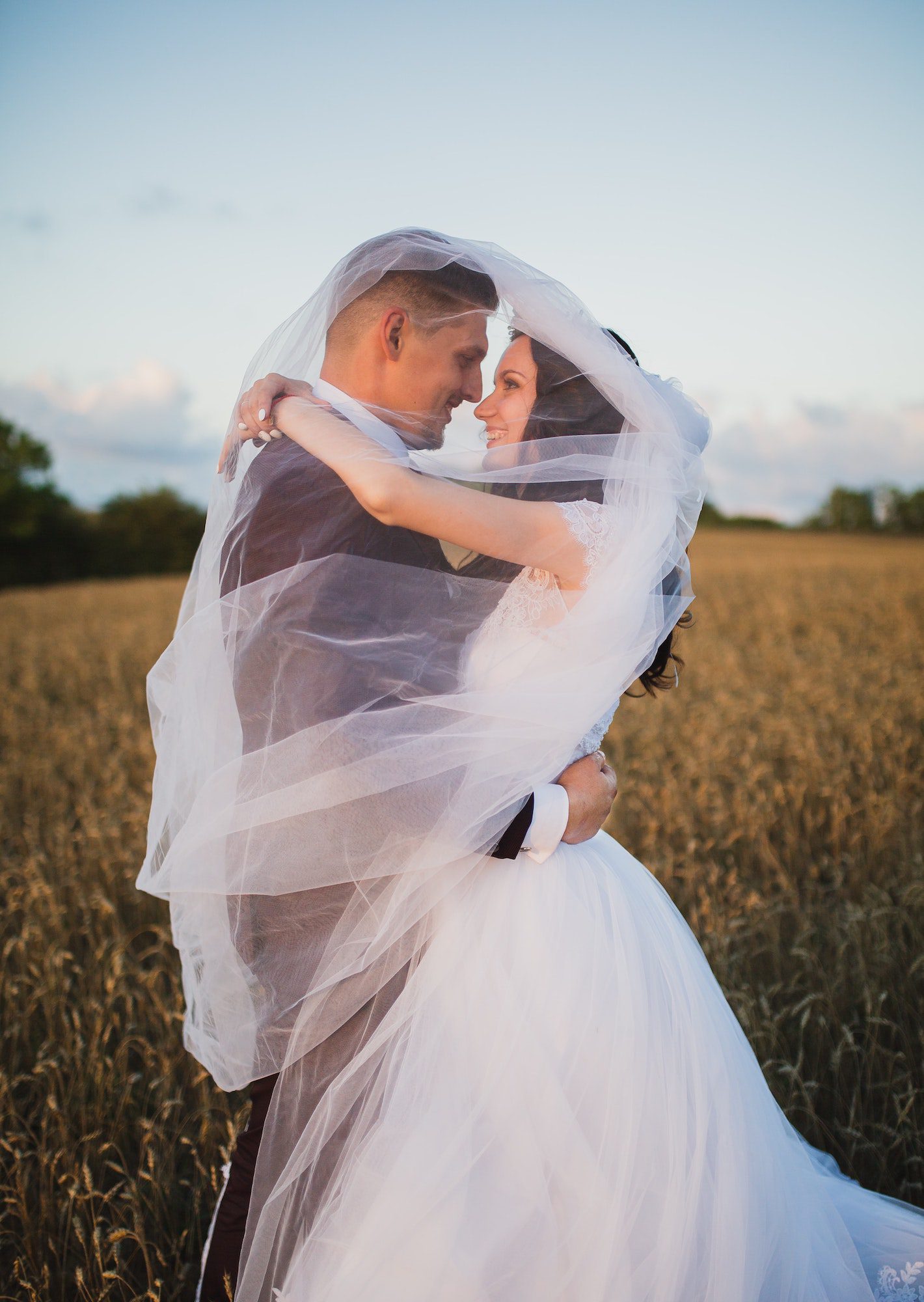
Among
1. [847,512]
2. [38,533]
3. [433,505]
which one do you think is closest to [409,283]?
[433,505]

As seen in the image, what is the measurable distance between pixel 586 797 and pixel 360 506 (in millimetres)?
896

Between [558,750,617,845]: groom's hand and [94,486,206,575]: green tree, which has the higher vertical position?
[94,486,206,575]: green tree

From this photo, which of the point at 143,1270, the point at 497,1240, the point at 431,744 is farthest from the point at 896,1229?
the point at 143,1270

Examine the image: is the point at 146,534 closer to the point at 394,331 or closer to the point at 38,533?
the point at 38,533

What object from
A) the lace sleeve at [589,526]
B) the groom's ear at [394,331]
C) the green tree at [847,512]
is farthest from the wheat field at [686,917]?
the green tree at [847,512]

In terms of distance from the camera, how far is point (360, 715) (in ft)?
6.63

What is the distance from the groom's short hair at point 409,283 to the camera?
2.15 m

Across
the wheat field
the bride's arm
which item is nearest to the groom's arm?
the bride's arm

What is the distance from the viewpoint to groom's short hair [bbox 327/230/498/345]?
215 centimetres

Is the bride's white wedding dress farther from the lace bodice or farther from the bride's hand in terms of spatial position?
the bride's hand

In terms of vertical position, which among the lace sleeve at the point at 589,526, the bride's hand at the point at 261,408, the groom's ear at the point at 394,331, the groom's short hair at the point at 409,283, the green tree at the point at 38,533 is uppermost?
the green tree at the point at 38,533

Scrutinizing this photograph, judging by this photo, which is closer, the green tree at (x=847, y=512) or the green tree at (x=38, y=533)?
the green tree at (x=38, y=533)

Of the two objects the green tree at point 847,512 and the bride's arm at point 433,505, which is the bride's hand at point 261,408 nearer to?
the bride's arm at point 433,505

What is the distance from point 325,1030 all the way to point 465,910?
0.43 m
